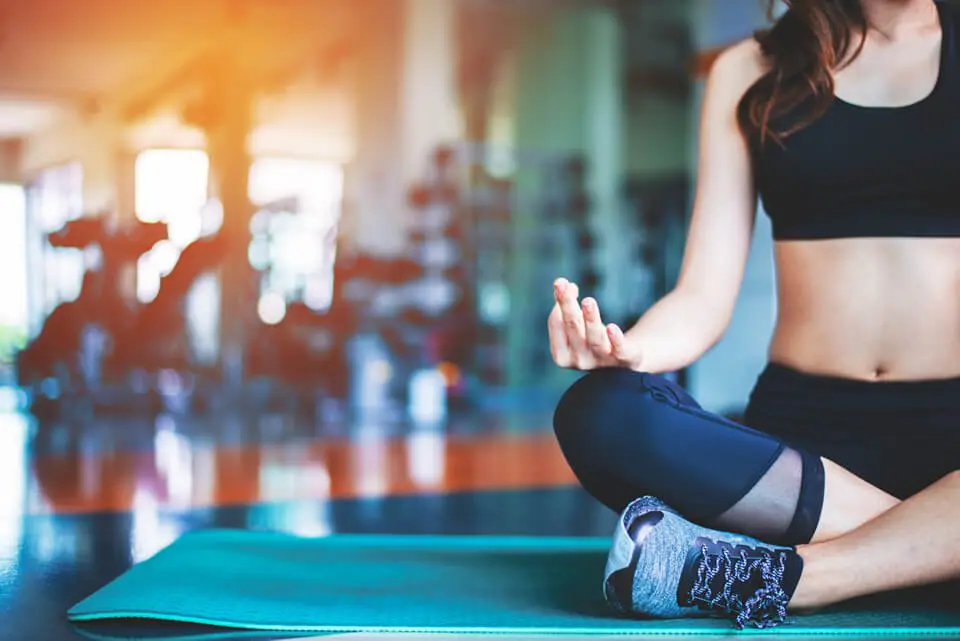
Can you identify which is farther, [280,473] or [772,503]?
[280,473]

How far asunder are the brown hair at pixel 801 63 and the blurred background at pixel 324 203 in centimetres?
311

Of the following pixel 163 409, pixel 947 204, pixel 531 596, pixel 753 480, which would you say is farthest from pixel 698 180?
pixel 163 409

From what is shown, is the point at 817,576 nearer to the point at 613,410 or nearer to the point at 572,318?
the point at 613,410

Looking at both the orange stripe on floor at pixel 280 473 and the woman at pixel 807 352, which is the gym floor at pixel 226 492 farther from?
the woman at pixel 807 352

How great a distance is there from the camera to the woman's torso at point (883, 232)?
4.15 feet

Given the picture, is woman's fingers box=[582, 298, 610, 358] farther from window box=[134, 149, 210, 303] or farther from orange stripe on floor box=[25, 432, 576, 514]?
window box=[134, 149, 210, 303]

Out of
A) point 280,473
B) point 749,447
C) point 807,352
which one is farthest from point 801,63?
point 280,473

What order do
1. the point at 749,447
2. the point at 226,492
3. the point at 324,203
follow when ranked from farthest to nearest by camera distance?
the point at 324,203 < the point at 226,492 < the point at 749,447

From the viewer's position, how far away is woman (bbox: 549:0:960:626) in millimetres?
1135

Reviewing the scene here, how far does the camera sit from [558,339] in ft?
3.59

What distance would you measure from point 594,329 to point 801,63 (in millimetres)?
515

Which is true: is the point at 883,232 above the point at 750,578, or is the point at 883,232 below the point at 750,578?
above

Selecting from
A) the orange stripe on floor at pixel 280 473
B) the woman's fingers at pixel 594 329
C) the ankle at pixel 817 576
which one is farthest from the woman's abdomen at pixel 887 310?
the orange stripe on floor at pixel 280 473

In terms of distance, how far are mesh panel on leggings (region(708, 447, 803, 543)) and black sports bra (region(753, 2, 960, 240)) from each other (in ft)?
0.98
